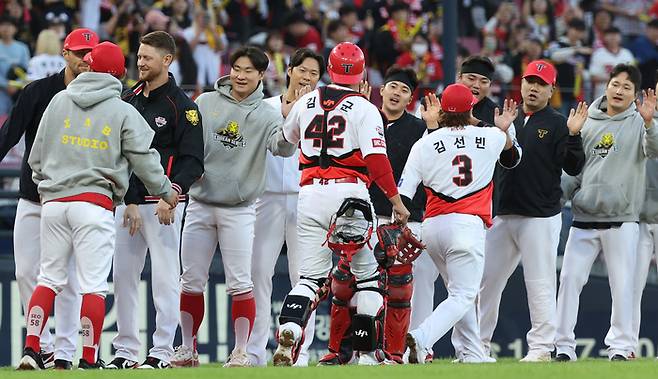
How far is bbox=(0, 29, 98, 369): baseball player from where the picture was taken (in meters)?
10.6

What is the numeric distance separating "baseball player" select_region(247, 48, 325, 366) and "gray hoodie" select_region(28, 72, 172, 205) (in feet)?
6.46

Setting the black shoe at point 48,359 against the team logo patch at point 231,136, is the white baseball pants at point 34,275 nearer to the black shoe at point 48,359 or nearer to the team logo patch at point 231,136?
the black shoe at point 48,359

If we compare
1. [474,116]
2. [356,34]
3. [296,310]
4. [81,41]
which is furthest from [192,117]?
[356,34]

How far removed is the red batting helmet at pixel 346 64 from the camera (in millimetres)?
10234

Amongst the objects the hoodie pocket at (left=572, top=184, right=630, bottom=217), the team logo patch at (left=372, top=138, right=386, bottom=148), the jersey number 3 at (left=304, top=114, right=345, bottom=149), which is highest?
the jersey number 3 at (left=304, top=114, right=345, bottom=149)

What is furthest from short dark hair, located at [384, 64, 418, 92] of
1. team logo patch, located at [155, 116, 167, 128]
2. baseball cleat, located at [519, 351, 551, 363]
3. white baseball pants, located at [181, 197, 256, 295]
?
baseball cleat, located at [519, 351, 551, 363]

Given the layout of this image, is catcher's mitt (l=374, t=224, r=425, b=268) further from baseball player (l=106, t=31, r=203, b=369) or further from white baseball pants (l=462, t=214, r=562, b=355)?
baseball player (l=106, t=31, r=203, b=369)

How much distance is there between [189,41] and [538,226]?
7.81m

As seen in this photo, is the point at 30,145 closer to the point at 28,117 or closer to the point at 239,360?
the point at 28,117

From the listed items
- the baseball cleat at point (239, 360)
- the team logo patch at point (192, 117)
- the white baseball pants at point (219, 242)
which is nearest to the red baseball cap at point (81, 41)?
the team logo patch at point (192, 117)

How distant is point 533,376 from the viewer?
8.84 metres

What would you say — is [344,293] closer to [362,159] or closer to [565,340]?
[362,159]

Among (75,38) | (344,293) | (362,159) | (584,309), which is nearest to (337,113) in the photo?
(362,159)

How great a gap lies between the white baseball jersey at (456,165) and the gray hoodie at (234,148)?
1166 mm
